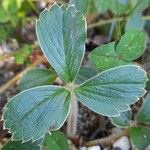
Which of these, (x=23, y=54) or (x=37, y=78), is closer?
(x=37, y=78)

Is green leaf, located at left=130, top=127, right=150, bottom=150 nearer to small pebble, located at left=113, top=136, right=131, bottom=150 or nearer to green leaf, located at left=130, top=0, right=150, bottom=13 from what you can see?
small pebble, located at left=113, top=136, right=131, bottom=150

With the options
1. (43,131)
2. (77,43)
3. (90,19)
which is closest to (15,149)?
(43,131)

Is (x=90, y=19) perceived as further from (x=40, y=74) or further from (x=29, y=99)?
(x=29, y=99)

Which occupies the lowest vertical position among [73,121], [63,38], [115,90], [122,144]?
[122,144]

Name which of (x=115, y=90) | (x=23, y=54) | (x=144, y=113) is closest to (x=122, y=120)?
(x=144, y=113)

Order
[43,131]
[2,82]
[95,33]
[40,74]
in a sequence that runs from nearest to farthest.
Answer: [43,131] < [40,74] < [2,82] < [95,33]

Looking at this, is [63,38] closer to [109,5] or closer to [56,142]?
[56,142]
